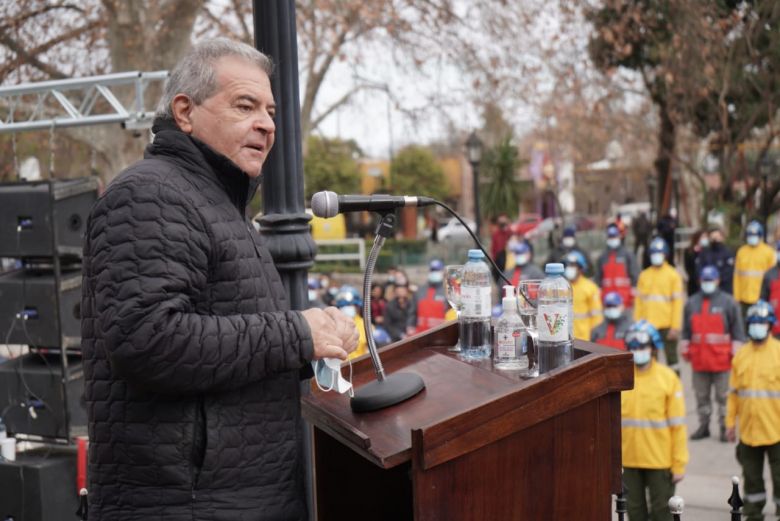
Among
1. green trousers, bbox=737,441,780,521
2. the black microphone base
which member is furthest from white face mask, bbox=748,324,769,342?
the black microphone base

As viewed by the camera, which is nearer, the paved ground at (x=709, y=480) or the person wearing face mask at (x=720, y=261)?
the paved ground at (x=709, y=480)

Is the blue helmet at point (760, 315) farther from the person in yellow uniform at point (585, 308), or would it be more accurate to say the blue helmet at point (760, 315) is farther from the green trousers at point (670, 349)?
the green trousers at point (670, 349)

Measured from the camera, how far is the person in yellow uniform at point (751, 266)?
1320 centimetres

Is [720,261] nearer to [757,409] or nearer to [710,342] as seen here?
[710,342]

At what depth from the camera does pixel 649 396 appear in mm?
6793

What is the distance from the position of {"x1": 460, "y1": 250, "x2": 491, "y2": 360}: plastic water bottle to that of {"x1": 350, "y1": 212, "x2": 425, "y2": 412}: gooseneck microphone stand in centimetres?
30

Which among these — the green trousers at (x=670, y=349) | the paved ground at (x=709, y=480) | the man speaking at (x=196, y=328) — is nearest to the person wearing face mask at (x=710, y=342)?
the paved ground at (x=709, y=480)

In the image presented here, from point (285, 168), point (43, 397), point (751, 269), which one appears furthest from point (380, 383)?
point (751, 269)

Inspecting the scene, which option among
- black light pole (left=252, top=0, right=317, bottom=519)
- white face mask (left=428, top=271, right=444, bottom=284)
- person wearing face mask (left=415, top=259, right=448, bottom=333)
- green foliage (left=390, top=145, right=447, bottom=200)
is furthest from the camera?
green foliage (left=390, top=145, right=447, bottom=200)

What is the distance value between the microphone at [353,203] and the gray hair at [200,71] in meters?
0.36

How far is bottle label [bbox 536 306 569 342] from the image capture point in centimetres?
215

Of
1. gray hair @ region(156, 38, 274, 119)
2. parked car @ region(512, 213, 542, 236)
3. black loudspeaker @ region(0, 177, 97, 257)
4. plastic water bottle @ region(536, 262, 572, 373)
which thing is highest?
gray hair @ region(156, 38, 274, 119)

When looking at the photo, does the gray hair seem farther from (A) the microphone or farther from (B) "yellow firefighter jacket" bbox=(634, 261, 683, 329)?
(B) "yellow firefighter jacket" bbox=(634, 261, 683, 329)

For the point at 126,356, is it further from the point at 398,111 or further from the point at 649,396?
the point at 398,111
